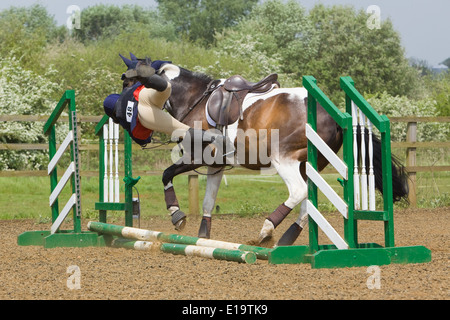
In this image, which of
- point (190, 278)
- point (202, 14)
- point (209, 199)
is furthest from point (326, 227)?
point (202, 14)

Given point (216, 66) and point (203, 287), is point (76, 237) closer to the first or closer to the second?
point (203, 287)

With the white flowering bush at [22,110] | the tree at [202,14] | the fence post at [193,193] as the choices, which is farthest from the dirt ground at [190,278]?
the tree at [202,14]

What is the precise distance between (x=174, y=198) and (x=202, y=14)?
5761 centimetres

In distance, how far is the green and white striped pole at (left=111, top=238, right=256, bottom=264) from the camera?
461 centimetres

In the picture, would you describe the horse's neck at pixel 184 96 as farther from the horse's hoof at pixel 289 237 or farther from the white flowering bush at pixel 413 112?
the white flowering bush at pixel 413 112

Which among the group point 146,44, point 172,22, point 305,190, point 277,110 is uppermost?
point 172,22

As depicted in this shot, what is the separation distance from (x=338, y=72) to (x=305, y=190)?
36.5m

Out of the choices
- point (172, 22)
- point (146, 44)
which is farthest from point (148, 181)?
point (172, 22)

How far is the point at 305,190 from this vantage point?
524 cm

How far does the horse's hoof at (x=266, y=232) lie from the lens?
524 cm

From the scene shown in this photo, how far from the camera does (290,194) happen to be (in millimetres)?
5281

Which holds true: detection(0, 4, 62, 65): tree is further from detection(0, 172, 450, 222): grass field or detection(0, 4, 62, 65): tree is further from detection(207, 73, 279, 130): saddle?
detection(207, 73, 279, 130): saddle

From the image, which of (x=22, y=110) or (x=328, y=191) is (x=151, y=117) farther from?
(x=22, y=110)

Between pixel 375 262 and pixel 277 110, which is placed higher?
pixel 277 110
